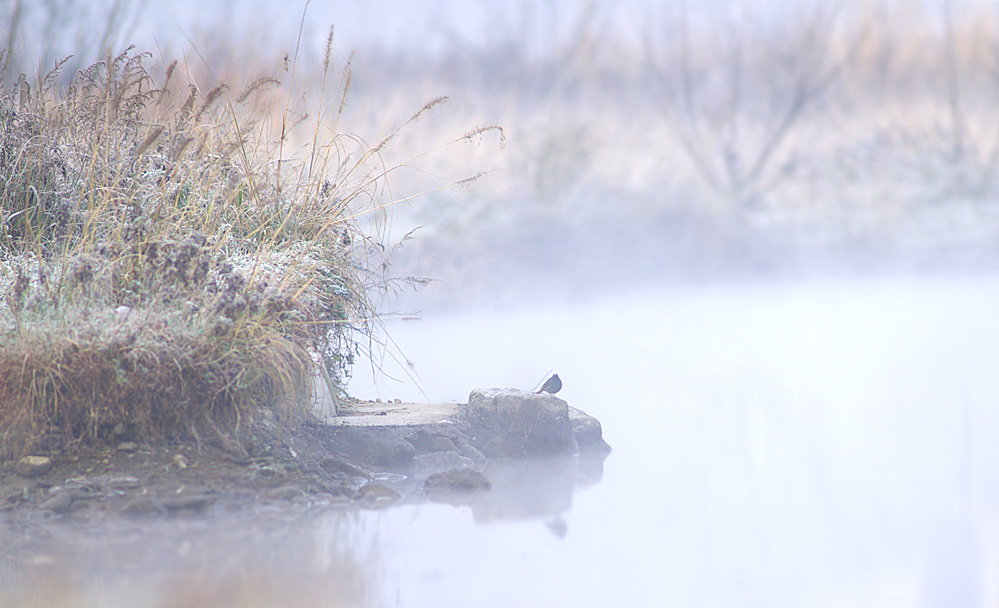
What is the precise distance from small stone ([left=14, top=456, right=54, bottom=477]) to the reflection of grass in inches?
1.6

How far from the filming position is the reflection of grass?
1837 millimetres

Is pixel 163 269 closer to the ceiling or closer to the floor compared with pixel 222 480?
closer to the ceiling

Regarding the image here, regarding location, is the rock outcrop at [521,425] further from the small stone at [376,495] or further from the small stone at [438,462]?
the small stone at [376,495]

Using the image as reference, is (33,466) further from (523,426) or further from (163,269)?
(523,426)

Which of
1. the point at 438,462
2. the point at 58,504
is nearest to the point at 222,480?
the point at 58,504

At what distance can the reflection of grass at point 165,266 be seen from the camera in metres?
1.84

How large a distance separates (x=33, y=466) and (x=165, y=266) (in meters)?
0.51

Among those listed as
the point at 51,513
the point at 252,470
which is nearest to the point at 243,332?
the point at 252,470

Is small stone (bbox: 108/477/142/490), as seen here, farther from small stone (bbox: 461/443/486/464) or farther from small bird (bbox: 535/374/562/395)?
small bird (bbox: 535/374/562/395)

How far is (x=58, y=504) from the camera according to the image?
1.68 metres

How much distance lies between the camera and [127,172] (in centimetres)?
236

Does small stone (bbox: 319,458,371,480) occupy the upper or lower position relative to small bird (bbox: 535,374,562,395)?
lower

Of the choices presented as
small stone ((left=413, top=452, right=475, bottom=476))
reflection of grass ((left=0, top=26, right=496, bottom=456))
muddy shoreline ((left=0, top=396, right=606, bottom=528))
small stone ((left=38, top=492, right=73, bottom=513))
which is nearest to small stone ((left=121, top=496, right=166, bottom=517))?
muddy shoreline ((left=0, top=396, right=606, bottom=528))

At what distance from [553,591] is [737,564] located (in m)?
0.41
